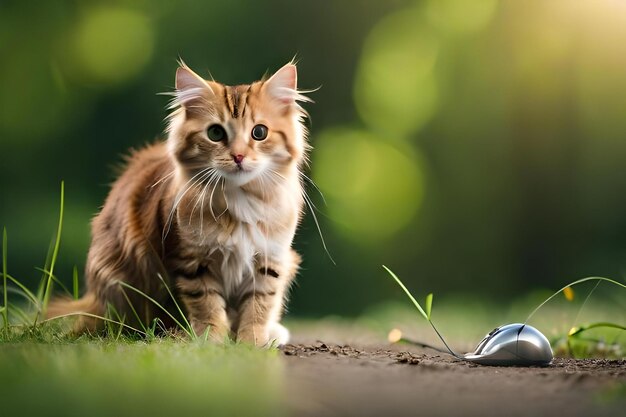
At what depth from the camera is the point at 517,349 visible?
1843 mm

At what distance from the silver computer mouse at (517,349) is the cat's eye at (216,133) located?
3.00ft

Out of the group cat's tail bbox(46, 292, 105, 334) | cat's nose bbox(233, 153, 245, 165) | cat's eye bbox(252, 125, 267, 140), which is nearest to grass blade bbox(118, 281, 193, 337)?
cat's tail bbox(46, 292, 105, 334)

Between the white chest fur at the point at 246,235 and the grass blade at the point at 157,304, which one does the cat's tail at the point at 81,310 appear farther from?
the white chest fur at the point at 246,235

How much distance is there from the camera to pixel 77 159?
432 centimetres

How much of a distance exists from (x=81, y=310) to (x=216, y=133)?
2.55ft

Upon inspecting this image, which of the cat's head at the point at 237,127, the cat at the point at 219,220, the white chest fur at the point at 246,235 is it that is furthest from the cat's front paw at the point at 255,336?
the cat's head at the point at 237,127

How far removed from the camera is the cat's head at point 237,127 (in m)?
2.07

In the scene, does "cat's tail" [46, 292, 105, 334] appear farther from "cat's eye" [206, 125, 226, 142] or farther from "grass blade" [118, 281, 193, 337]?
"cat's eye" [206, 125, 226, 142]

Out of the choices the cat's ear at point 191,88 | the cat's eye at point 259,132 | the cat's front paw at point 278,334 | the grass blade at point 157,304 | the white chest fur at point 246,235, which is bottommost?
the cat's front paw at point 278,334

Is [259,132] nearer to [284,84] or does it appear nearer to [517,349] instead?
[284,84]

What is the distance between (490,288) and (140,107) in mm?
2339

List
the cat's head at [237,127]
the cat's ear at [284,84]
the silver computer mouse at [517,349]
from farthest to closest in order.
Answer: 1. the cat's ear at [284,84]
2. the cat's head at [237,127]
3. the silver computer mouse at [517,349]

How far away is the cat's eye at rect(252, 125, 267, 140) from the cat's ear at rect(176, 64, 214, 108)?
0.17 m

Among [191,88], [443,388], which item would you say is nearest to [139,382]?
[443,388]
